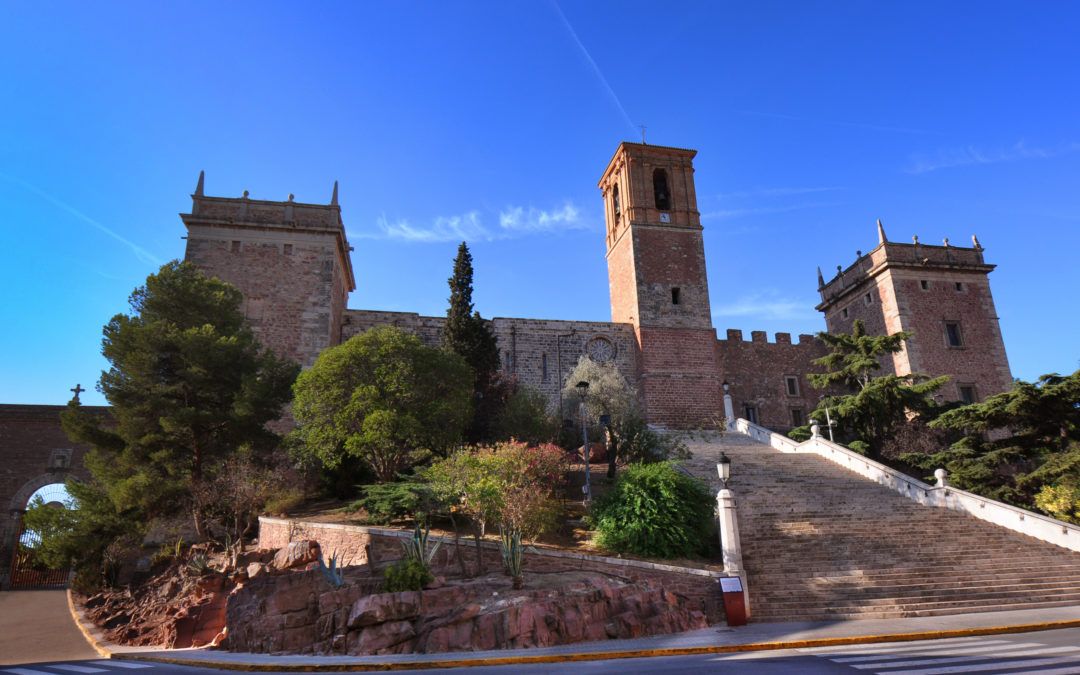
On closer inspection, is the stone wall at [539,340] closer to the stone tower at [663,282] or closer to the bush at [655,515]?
the stone tower at [663,282]

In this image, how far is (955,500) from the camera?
15.6 meters

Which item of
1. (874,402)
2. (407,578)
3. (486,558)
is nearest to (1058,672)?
(407,578)

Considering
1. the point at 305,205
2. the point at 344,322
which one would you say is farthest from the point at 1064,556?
the point at 305,205

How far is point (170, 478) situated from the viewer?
16266 mm

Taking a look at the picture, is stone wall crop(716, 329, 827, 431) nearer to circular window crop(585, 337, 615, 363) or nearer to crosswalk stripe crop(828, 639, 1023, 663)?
circular window crop(585, 337, 615, 363)

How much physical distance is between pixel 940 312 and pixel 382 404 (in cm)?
2569

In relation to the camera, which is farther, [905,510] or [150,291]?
[150,291]

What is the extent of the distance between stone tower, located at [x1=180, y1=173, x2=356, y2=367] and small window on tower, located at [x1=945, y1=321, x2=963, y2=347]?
88.3 ft

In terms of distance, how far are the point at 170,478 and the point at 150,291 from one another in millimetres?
5755

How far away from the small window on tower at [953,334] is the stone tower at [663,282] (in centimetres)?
1083

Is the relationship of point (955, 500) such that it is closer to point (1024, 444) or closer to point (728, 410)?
point (1024, 444)

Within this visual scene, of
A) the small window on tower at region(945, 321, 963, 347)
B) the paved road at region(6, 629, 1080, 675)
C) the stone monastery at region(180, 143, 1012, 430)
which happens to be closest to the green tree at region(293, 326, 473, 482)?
the stone monastery at region(180, 143, 1012, 430)

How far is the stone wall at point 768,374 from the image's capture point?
2919 cm

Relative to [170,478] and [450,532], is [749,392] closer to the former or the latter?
[450,532]
